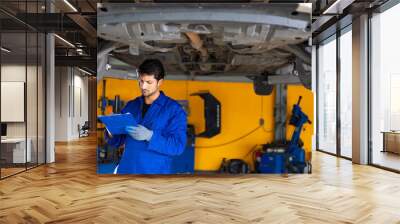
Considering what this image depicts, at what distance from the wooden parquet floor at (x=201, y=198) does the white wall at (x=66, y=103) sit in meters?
8.79

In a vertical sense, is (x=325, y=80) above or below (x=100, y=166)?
above

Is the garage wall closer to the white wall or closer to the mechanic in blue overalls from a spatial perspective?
the mechanic in blue overalls

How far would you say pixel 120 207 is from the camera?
167 inches

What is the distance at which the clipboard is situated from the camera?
4.40 m

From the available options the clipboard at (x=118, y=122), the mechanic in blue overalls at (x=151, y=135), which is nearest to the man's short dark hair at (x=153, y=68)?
the mechanic in blue overalls at (x=151, y=135)

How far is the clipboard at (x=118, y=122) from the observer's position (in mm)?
4402

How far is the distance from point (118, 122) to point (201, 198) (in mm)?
1368

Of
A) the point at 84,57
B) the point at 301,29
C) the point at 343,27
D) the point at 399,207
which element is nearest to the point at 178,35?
the point at 301,29

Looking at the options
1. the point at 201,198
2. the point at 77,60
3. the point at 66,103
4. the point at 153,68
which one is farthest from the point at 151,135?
the point at 66,103

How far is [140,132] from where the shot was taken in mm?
4371

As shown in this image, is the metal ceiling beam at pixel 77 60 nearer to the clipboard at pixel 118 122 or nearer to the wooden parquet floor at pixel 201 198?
the wooden parquet floor at pixel 201 198

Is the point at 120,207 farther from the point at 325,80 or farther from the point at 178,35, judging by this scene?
the point at 325,80

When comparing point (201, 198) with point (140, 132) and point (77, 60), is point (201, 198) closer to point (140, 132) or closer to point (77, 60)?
point (140, 132)

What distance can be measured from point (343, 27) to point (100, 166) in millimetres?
6320
